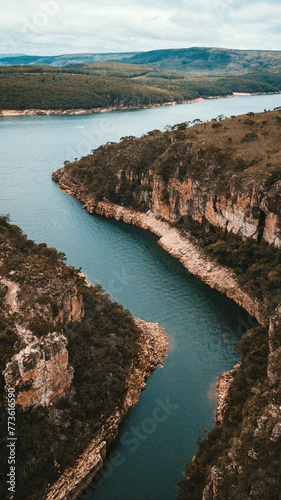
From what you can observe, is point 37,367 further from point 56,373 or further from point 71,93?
point 71,93

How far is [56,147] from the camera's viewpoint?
102 meters

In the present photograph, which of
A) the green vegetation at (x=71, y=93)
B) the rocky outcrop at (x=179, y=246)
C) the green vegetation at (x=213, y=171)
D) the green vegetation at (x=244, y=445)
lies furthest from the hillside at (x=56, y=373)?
the green vegetation at (x=71, y=93)

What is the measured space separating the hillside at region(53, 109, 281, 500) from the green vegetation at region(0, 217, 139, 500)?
7.28m

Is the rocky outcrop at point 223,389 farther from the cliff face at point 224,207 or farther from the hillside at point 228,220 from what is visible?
the cliff face at point 224,207

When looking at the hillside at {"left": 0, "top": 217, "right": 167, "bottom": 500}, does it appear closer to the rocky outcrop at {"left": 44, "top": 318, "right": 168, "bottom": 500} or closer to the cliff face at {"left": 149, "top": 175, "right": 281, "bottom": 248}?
the rocky outcrop at {"left": 44, "top": 318, "right": 168, "bottom": 500}

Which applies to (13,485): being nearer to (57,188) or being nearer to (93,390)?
(93,390)

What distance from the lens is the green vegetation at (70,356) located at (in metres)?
21.5

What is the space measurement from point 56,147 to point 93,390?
285 feet

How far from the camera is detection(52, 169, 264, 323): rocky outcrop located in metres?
40.5

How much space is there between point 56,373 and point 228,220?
31.0 m

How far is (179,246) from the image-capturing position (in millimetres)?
50750

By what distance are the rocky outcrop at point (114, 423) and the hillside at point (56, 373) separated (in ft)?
0.21

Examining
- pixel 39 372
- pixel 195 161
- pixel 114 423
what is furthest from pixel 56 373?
pixel 195 161

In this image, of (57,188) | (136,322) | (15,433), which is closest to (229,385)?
(136,322)
